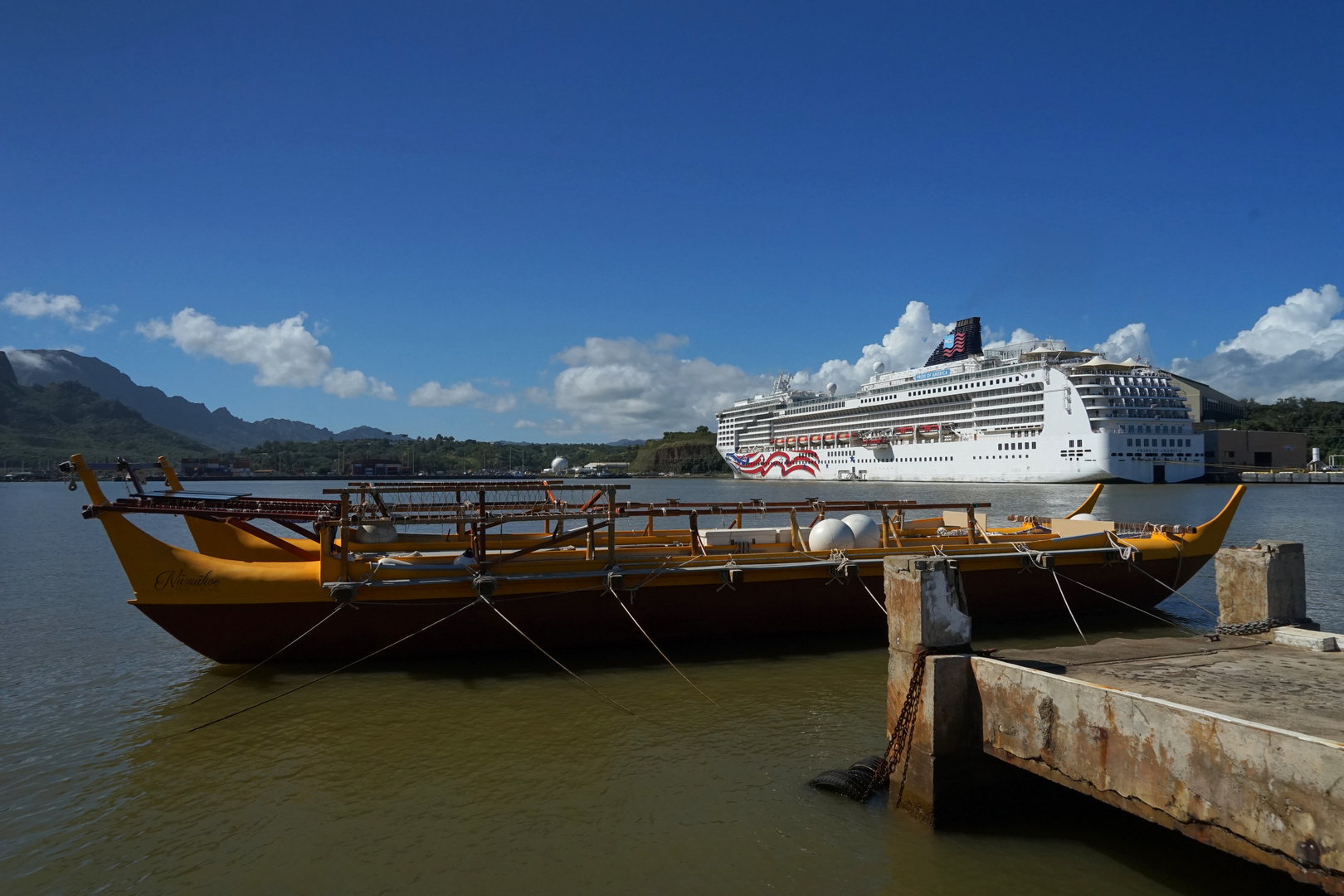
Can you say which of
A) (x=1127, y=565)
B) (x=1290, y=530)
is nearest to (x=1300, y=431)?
(x=1290, y=530)

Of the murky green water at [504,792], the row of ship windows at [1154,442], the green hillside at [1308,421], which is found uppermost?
the green hillside at [1308,421]

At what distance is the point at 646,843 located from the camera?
596 cm

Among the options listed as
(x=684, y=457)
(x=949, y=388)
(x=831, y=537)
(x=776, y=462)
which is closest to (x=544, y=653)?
(x=831, y=537)

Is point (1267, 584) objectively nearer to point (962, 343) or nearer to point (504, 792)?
point (504, 792)

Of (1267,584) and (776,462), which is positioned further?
(776,462)

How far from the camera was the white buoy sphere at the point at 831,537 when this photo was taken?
1237cm

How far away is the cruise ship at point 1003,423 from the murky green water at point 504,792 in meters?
68.3

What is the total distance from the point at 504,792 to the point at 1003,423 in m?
78.2

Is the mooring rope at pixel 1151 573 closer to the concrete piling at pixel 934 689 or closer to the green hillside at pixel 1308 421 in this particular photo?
the concrete piling at pixel 934 689

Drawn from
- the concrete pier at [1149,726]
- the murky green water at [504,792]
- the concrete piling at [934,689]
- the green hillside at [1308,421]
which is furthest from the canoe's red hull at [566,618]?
the green hillside at [1308,421]

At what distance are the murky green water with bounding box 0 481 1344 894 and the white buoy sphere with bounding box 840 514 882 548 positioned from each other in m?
1.90

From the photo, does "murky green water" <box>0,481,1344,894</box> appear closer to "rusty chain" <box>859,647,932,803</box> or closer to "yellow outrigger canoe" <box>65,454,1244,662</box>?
"rusty chain" <box>859,647,932,803</box>

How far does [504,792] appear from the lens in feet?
22.6

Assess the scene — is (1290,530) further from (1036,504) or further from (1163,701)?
(1163,701)
